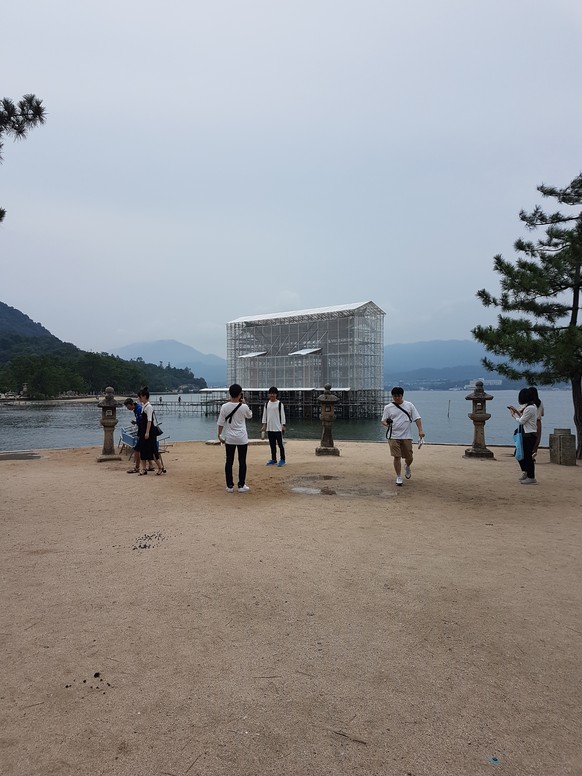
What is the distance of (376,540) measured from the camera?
5.15 meters

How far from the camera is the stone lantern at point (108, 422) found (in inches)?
444

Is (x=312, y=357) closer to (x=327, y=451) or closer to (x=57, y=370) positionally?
(x=327, y=451)

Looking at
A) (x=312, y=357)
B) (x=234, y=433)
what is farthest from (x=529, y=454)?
(x=312, y=357)

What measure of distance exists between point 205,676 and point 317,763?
0.81 metres

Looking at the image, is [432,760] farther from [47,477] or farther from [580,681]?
[47,477]

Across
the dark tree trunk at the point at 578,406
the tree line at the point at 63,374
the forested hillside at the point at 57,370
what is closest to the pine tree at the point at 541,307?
the dark tree trunk at the point at 578,406

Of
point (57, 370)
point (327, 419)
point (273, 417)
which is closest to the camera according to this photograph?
point (273, 417)

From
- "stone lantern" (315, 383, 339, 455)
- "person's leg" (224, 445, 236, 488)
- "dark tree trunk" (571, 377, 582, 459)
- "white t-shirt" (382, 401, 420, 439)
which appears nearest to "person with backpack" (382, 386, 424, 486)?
"white t-shirt" (382, 401, 420, 439)

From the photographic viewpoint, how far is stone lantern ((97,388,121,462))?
11.3m

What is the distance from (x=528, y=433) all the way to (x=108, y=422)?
27.2ft

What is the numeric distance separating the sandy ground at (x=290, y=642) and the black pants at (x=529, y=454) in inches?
96.4

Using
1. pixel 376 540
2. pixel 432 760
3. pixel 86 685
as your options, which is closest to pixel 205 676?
pixel 86 685

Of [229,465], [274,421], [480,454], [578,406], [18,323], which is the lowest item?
[480,454]

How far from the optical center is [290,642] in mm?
3092
